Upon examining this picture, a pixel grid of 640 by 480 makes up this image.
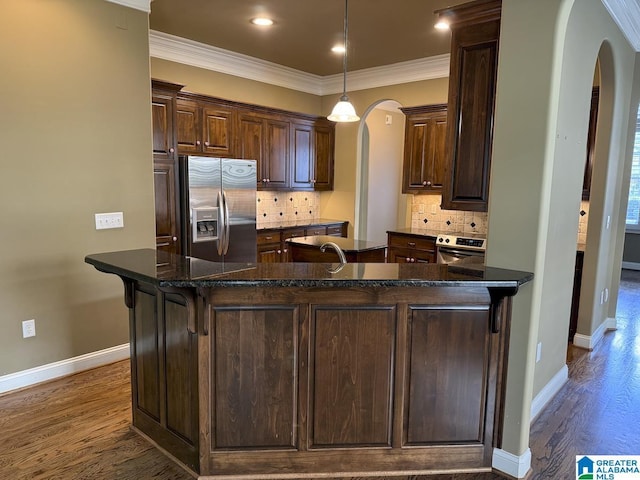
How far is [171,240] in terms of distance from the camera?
13.7 ft

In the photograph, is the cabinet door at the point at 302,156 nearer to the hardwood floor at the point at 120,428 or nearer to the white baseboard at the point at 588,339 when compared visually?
the hardwood floor at the point at 120,428

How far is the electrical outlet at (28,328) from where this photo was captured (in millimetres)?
3035

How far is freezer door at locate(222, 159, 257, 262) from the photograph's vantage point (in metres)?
4.61

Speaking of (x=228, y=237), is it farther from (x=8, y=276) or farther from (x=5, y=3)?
(x=5, y=3)

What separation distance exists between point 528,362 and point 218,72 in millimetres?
4494

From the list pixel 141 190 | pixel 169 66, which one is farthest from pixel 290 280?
pixel 169 66

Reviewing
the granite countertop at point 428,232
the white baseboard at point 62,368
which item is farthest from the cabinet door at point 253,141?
the white baseboard at point 62,368

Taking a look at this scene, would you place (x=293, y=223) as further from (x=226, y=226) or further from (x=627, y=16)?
(x=627, y=16)

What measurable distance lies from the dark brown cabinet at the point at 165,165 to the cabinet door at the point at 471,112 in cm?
268

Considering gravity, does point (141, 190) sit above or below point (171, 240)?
above

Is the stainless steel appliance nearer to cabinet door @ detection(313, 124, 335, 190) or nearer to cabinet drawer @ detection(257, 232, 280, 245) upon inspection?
cabinet drawer @ detection(257, 232, 280, 245)

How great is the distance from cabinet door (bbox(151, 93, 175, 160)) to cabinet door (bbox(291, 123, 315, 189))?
1.92 meters

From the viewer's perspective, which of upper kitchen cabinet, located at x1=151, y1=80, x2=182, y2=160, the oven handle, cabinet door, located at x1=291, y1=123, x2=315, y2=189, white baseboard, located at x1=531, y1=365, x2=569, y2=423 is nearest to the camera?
white baseboard, located at x1=531, y1=365, x2=569, y2=423

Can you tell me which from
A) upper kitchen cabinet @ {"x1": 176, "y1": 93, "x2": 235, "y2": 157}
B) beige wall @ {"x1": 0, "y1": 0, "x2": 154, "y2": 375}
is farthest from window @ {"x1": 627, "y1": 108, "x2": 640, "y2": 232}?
beige wall @ {"x1": 0, "y1": 0, "x2": 154, "y2": 375}
